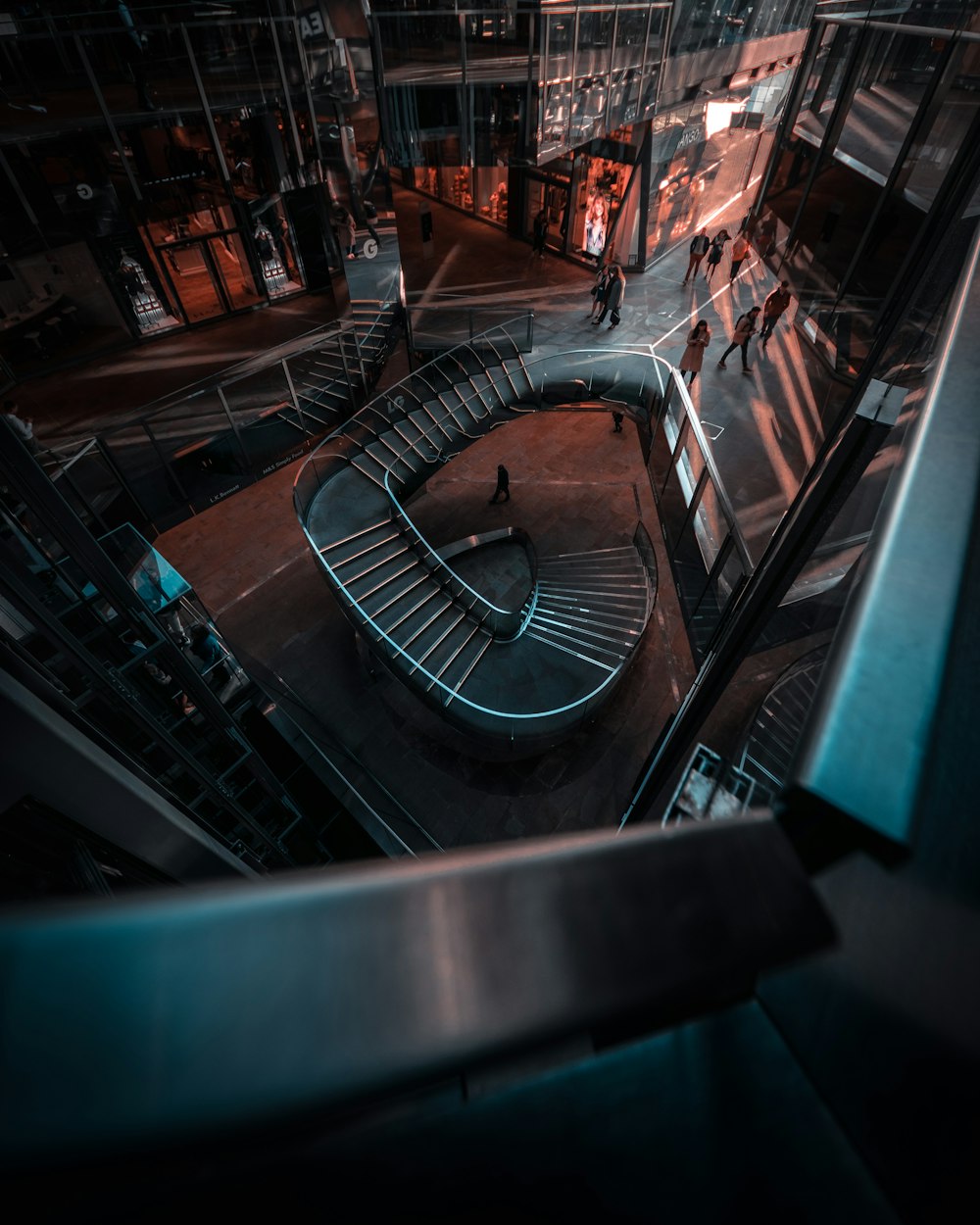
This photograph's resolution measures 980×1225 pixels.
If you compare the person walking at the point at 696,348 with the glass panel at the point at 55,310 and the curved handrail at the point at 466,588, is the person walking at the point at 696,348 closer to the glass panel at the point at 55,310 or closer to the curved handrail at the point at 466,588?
the curved handrail at the point at 466,588

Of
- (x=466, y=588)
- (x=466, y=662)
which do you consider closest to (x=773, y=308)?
(x=466, y=588)

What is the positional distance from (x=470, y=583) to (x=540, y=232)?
13.4 meters

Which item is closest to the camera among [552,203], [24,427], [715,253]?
[24,427]

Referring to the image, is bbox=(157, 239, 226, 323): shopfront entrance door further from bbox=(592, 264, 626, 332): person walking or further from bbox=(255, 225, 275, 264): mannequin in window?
bbox=(592, 264, 626, 332): person walking

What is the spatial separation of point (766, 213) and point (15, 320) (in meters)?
17.4

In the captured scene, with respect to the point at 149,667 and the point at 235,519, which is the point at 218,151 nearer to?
the point at 235,519

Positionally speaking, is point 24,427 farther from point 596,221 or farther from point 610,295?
point 596,221

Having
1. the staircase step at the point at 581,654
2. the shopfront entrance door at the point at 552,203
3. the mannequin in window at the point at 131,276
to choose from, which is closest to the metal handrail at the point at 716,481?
the staircase step at the point at 581,654

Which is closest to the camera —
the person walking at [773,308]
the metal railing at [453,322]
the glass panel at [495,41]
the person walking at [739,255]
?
the person walking at [773,308]

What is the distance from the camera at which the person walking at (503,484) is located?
1409cm

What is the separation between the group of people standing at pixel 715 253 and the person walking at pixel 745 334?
454cm

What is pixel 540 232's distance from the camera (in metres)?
19.1

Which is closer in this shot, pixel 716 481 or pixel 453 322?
pixel 716 481

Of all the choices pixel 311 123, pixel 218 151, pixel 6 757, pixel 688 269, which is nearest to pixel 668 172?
pixel 688 269
